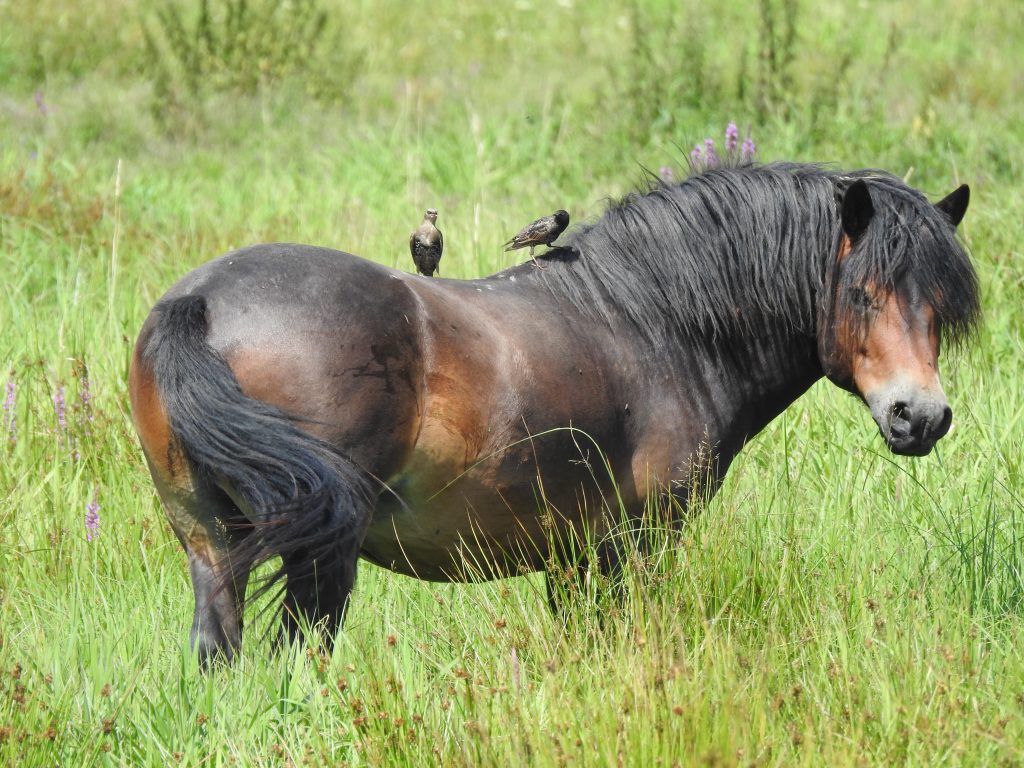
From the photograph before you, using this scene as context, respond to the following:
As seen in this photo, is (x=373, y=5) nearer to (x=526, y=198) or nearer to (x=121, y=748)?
(x=526, y=198)

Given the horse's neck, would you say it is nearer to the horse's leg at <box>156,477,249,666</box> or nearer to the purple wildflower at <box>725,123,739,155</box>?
the horse's leg at <box>156,477,249,666</box>

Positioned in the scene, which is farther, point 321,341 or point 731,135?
point 731,135

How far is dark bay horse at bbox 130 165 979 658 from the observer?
107 inches

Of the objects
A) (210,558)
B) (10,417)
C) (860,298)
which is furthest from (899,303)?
(10,417)

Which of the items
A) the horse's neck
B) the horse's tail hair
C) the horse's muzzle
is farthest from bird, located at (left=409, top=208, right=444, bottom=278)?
the horse's muzzle

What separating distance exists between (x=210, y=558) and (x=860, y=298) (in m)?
1.93

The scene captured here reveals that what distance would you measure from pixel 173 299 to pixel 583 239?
→ 4.42 ft

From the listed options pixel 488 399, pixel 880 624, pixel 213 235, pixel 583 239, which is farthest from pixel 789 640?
pixel 213 235

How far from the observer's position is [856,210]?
3.35m

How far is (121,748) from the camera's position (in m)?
2.61

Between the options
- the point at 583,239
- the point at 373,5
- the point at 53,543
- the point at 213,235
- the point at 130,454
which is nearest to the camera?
the point at 583,239

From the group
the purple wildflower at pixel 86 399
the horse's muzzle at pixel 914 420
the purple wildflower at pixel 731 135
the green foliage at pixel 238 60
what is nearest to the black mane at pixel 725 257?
the horse's muzzle at pixel 914 420

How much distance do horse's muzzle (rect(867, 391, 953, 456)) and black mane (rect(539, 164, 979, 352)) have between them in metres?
0.32

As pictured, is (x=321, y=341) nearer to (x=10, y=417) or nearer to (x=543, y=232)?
(x=543, y=232)
